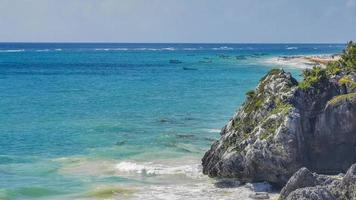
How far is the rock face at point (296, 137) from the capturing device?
3114 centimetres

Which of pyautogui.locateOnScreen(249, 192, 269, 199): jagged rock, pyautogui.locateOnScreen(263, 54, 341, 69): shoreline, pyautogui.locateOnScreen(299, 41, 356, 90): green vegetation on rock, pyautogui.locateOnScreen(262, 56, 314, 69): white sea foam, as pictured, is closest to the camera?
pyautogui.locateOnScreen(249, 192, 269, 199): jagged rock

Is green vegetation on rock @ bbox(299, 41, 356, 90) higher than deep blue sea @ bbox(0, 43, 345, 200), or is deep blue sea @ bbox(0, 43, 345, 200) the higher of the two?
green vegetation on rock @ bbox(299, 41, 356, 90)

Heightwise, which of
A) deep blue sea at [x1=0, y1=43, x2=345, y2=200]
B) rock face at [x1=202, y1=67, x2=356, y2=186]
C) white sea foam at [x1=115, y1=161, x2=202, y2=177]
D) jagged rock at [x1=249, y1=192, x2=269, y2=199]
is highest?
rock face at [x1=202, y1=67, x2=356, y2=186]

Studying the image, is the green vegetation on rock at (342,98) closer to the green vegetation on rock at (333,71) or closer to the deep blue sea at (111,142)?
the green vegetation on rock at (333,71)

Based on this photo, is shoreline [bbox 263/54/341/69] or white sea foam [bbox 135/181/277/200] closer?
white sea foam [bbox 135/181/277/200]

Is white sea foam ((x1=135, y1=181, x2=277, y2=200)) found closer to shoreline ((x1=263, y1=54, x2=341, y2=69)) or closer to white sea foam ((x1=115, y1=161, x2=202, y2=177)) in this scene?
white sea foam ((x1=115, y1=161, x2=202, y2=177))

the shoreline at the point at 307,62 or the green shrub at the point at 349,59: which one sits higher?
the green shrub at the point at 349,59

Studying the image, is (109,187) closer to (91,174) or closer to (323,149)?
(91,174)

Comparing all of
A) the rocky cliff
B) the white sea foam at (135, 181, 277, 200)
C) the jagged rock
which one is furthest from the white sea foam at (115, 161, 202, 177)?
the jagged rock

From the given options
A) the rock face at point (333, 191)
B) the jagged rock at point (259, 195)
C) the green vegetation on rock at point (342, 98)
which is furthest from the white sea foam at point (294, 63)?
the rock face at point (333, 191)

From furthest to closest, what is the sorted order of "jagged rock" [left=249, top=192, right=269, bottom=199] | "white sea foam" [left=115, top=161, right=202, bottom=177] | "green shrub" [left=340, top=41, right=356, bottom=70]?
"white sea foam" [left=115, top=161, right=202, bottom=177], "green shrub" [left=340, top=41, right=356, bottom=70], "jagged rock" [left=249, top=192, right=269, bottom=199]

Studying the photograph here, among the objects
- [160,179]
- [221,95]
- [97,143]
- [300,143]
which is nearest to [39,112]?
[97,143]

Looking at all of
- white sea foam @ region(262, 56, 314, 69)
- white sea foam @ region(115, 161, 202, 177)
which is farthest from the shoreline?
white sea foam @ region(115, 161, 202, 177)

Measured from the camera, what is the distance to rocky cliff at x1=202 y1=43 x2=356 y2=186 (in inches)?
1227
